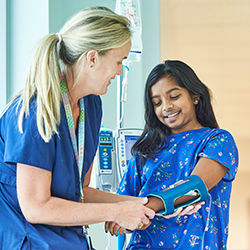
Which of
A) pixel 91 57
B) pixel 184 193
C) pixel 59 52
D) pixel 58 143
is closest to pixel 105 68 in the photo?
pixel 91 57

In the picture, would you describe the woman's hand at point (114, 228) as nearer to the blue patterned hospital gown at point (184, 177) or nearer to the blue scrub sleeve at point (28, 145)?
the blue patterned hospital gown at point (184, 177)

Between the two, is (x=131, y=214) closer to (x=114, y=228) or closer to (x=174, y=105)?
(x=114, y=228)

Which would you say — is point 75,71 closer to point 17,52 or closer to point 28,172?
point 28,172

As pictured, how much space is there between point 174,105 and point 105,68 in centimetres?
47

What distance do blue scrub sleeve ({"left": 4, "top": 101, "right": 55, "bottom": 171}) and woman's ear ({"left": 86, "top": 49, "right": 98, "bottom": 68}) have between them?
0.88 ft

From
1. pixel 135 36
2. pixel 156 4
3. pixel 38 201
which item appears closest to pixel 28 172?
pixel 38 201

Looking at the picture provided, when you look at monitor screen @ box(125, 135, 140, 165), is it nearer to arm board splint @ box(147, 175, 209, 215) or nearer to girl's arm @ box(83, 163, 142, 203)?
girl's arm @ box(83, 163, 142, 203)

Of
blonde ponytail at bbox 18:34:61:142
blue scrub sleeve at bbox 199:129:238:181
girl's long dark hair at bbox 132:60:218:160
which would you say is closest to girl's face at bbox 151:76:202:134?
girl's long dark hair at bbox 132:60:218:160

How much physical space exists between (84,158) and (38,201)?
0.33 m

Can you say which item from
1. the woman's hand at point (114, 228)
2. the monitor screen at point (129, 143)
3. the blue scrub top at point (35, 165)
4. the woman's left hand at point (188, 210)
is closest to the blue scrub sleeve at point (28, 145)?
the blue scrub top at point (35, 165)

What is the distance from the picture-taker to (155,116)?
2.08m

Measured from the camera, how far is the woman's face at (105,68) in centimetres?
161

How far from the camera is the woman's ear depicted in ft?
5.14

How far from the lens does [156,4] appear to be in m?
3.60
